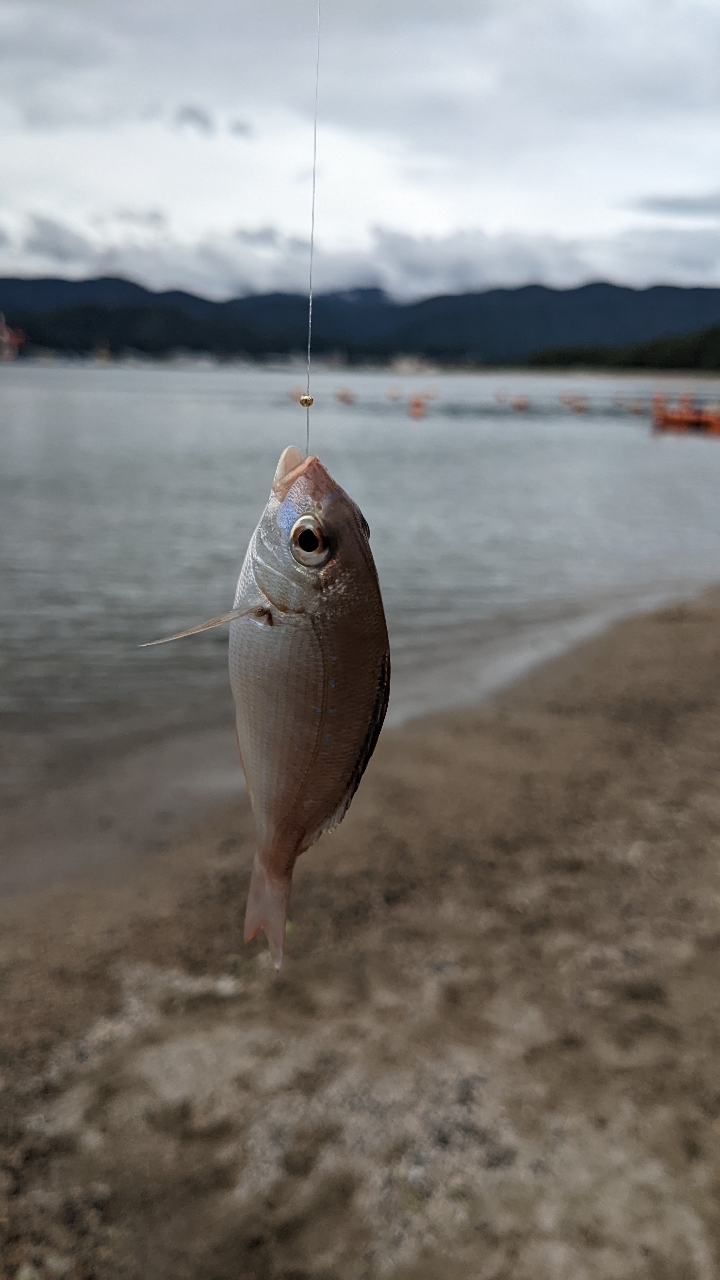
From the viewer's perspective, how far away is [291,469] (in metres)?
2.17

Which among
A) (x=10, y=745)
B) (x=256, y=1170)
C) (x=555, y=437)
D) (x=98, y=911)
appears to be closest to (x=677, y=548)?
(x=10, y=745)

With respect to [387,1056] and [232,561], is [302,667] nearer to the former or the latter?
[387,1056]

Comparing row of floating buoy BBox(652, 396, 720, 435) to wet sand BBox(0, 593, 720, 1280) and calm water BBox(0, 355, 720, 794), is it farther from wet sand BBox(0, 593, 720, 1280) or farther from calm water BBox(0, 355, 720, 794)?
wet sand BBox(0, 593, 720, 1280)

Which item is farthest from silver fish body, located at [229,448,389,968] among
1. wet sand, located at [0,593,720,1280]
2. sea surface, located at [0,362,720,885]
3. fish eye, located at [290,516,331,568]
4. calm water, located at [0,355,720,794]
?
calm water, located at [0,355,720,794]

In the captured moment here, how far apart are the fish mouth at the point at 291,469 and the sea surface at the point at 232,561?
7.27 metres

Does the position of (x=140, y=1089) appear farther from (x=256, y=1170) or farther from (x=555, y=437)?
(x=555, y=437)

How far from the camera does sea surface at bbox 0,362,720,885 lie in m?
11.1

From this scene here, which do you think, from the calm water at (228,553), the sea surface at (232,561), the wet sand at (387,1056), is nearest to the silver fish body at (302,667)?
the wet sand at (387,1056)

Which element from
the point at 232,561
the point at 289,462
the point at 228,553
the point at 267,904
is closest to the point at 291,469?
the point at 289,462

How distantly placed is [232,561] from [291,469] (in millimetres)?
17816

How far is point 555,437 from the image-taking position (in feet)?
206

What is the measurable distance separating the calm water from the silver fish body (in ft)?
24.0

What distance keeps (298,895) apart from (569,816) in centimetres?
271

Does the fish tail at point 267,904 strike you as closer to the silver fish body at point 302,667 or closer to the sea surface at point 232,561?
the silver fish body at point 302,667
